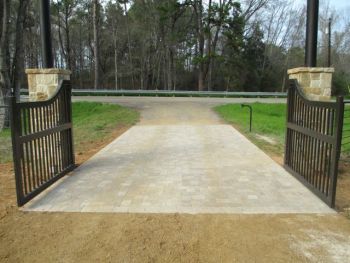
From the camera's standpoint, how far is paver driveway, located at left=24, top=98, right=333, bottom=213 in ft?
12.8

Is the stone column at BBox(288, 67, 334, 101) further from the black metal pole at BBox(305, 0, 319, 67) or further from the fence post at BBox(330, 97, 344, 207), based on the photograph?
the fence post at BBox(330, 97, 344, 207)

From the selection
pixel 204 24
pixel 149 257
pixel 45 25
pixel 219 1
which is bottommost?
pixel 149 257

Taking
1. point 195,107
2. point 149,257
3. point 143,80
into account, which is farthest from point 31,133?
point 143,80

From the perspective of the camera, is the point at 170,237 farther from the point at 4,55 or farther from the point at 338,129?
the point at 4,55

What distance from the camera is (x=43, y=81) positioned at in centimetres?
540

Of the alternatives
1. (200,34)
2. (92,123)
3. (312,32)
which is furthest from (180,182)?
(200,34)

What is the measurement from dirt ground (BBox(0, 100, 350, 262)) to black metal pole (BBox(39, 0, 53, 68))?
2564 millimetres

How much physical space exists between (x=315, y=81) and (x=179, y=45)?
28.0 metres

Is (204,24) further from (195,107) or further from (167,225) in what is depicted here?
(167,225)

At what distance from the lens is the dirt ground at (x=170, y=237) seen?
2797 millimetres

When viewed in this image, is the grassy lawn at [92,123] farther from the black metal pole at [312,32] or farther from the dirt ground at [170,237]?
the black metal pole at [312,32]

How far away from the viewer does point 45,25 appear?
5379mm

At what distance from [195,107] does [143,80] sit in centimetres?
1942

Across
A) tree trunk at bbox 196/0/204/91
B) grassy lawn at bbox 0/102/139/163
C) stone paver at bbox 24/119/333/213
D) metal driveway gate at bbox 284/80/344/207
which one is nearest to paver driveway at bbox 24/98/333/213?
stone paver at bbox 24/119/333/213
